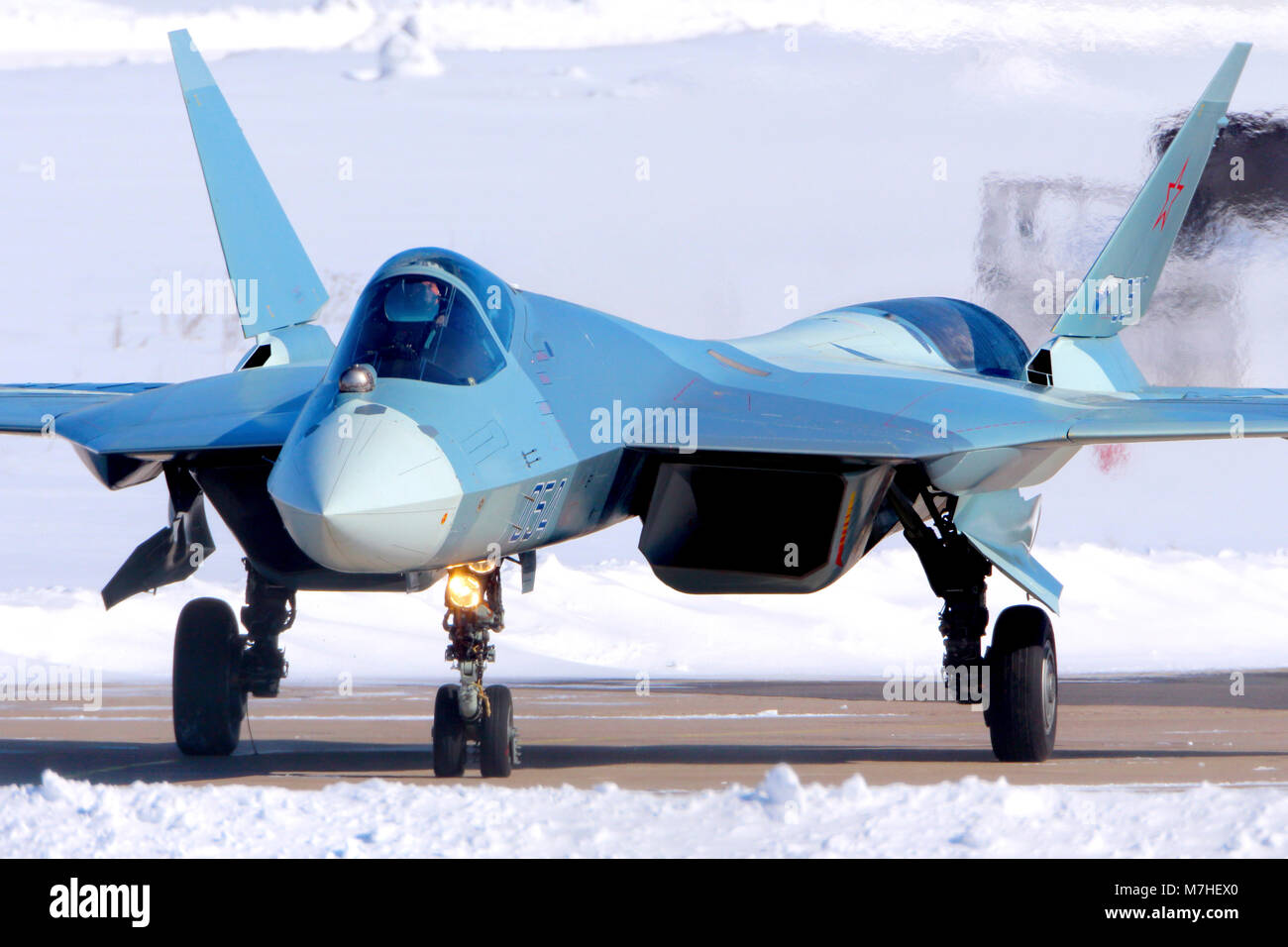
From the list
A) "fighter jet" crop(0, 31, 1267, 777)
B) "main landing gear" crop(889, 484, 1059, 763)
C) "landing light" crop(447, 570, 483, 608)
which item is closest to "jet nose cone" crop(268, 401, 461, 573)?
"fighter jet" crop(0, 31, 1267, 777)

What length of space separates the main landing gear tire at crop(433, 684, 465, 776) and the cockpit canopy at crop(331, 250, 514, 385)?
7.17 ft

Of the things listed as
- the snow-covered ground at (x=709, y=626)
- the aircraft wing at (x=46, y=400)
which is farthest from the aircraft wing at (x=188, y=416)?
the snow-covered ground at (x=709, y=626)

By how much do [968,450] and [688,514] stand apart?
1.93 m

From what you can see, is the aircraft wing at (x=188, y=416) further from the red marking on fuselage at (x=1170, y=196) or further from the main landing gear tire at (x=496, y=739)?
the red marking on fuselage at (x=1170, y=196)

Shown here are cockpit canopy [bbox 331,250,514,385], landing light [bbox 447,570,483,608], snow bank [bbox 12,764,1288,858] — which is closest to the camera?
snow bank [bbox 12,764,1288,858]

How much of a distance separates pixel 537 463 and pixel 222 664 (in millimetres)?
4371

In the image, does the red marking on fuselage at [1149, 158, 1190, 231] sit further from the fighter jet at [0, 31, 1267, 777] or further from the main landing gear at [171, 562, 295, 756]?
the main landing gear at [171, 562, 295, 756]

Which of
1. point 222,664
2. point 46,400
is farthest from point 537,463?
point 46,400

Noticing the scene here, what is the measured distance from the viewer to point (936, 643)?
119ft

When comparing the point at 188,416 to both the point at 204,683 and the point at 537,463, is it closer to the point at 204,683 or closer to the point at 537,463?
the point at 204,683

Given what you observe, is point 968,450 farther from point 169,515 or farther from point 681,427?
point 169,515

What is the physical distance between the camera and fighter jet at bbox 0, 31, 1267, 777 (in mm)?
8812

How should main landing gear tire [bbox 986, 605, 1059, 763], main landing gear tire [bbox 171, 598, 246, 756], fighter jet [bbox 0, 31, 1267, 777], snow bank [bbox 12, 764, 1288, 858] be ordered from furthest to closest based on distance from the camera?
main landing gear tire [bbox 171, 598, 246, 756] < main landing gear tire [bbox 986, 605, 1059, 763] < fighter jet [bbox 0, 31, 1267, 777] < snow bank [bbox 12, 764, 1288, 858]
